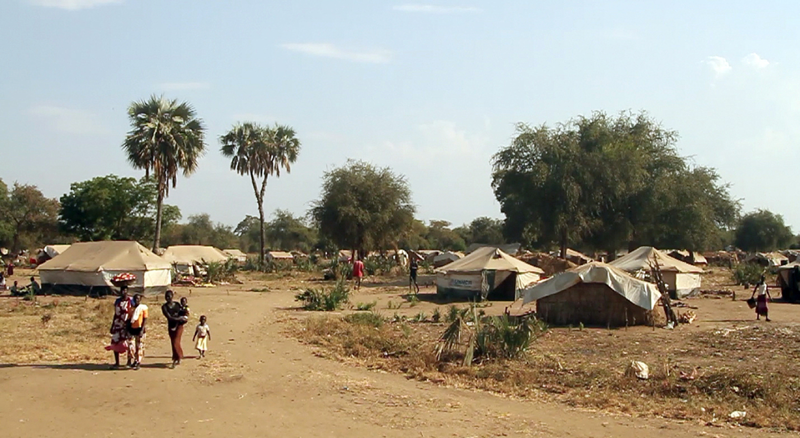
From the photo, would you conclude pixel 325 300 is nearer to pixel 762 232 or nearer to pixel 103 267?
pixel 103 267

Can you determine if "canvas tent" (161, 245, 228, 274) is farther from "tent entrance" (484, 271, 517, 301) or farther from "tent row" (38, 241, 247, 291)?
"tent entrance" (484, 271, 517, 301)

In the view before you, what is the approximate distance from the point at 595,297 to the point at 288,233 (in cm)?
9659

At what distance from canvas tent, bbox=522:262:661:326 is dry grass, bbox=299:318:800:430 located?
1.14 metres

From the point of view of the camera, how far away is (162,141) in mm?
40094

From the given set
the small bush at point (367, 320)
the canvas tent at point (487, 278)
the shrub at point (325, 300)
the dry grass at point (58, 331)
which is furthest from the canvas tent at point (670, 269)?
the dry grass at point (58, 331)

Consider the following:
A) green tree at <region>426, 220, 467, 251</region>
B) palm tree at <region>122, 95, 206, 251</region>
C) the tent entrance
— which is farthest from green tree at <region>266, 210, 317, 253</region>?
the tent entrance

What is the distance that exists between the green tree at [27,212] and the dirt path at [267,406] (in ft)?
209

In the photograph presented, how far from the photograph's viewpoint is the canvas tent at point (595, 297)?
19.8 metres

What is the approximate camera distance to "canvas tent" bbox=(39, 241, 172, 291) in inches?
1163

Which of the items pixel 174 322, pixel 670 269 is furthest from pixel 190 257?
pixel 174 322

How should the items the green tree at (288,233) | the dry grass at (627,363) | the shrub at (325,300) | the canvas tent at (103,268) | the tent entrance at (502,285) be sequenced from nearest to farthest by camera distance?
the dry grass at (627,363)
the shrub at (325,300)
the canvas tent at (103,268)
the tent entrance at (502,285)
the green tree at (288,233)

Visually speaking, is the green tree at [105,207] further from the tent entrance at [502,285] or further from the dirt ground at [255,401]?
the dirt ground at [255,401]

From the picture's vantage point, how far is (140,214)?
5738 centimetres

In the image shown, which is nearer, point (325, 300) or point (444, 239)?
point (325, 300)
